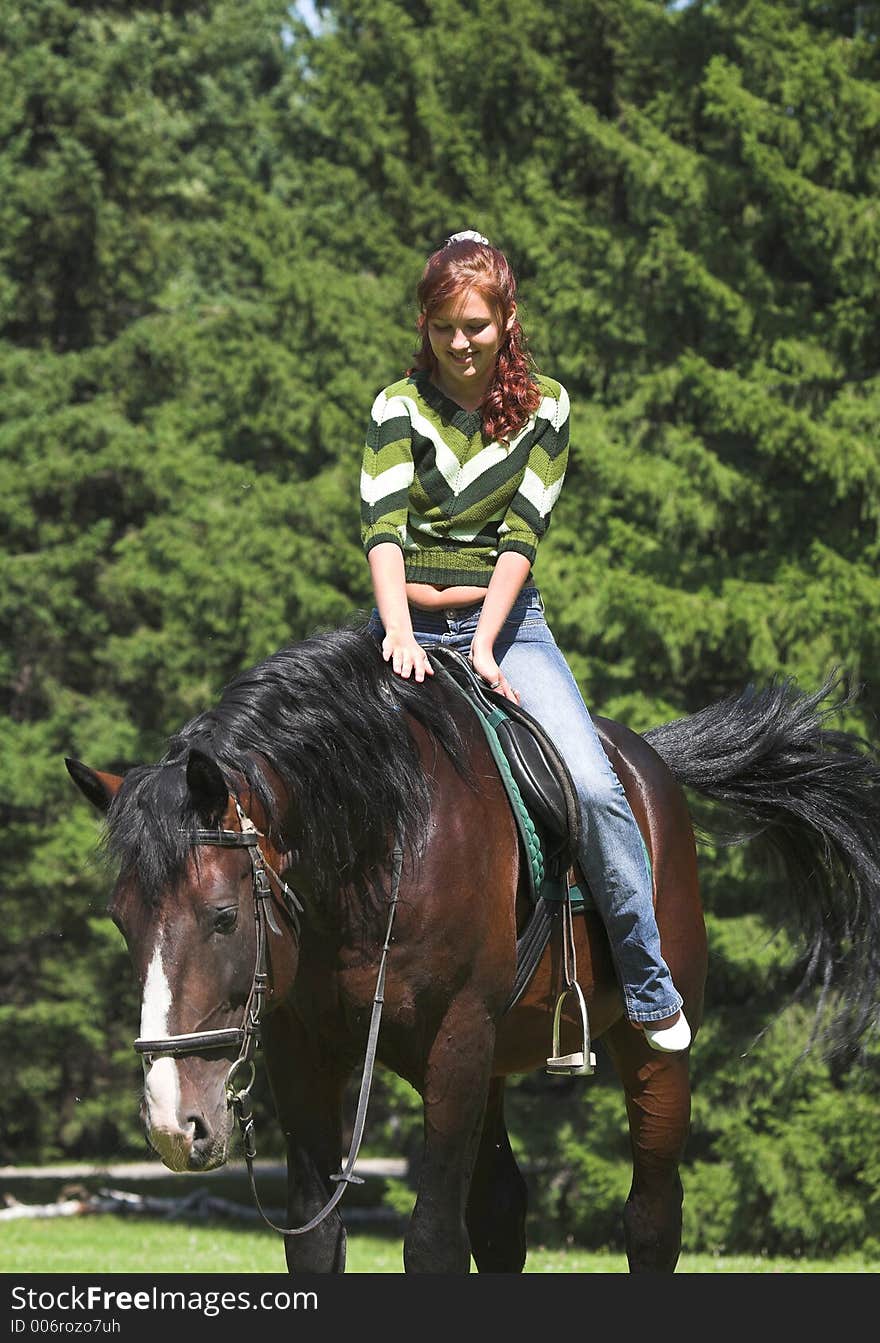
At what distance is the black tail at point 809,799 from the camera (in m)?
6.02

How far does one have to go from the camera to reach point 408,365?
1803 cm

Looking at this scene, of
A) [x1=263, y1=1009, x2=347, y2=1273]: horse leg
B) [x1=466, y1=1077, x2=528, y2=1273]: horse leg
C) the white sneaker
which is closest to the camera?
[x1=263, y1=1009, x2=347, y2=1273]: horse leg

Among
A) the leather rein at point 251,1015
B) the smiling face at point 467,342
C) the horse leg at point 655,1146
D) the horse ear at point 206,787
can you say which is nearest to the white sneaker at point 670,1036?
the horse leg at point 655,1146

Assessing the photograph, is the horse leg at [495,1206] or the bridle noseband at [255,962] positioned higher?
the bridle noseband at [255,962]

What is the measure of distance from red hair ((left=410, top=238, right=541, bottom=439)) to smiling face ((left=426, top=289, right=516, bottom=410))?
2 centimetres

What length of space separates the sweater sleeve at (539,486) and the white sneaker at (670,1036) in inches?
57.7

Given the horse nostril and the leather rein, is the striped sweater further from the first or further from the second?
the horse nostril

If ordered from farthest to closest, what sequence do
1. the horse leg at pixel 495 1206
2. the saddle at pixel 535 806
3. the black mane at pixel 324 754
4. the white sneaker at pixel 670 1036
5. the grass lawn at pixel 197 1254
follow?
the grass lawn at pixel 197 1254, the horse leg at pixel 495 1206, the white sneaker at pixel 670 1036, the saddle at pixel 535 806, the black mane at pixel 324 754

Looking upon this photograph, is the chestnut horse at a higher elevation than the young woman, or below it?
below

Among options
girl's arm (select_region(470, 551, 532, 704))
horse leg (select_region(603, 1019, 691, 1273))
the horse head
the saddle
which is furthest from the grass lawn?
the horse head

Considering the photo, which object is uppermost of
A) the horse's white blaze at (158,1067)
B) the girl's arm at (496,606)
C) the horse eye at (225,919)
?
the girl's arm at (496,606)

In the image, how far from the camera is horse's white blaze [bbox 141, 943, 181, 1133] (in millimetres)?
3492

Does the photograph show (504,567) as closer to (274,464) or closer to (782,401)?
(782,401)

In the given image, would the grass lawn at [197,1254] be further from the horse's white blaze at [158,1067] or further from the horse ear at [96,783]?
the horse's white blaze at [158,1067]
